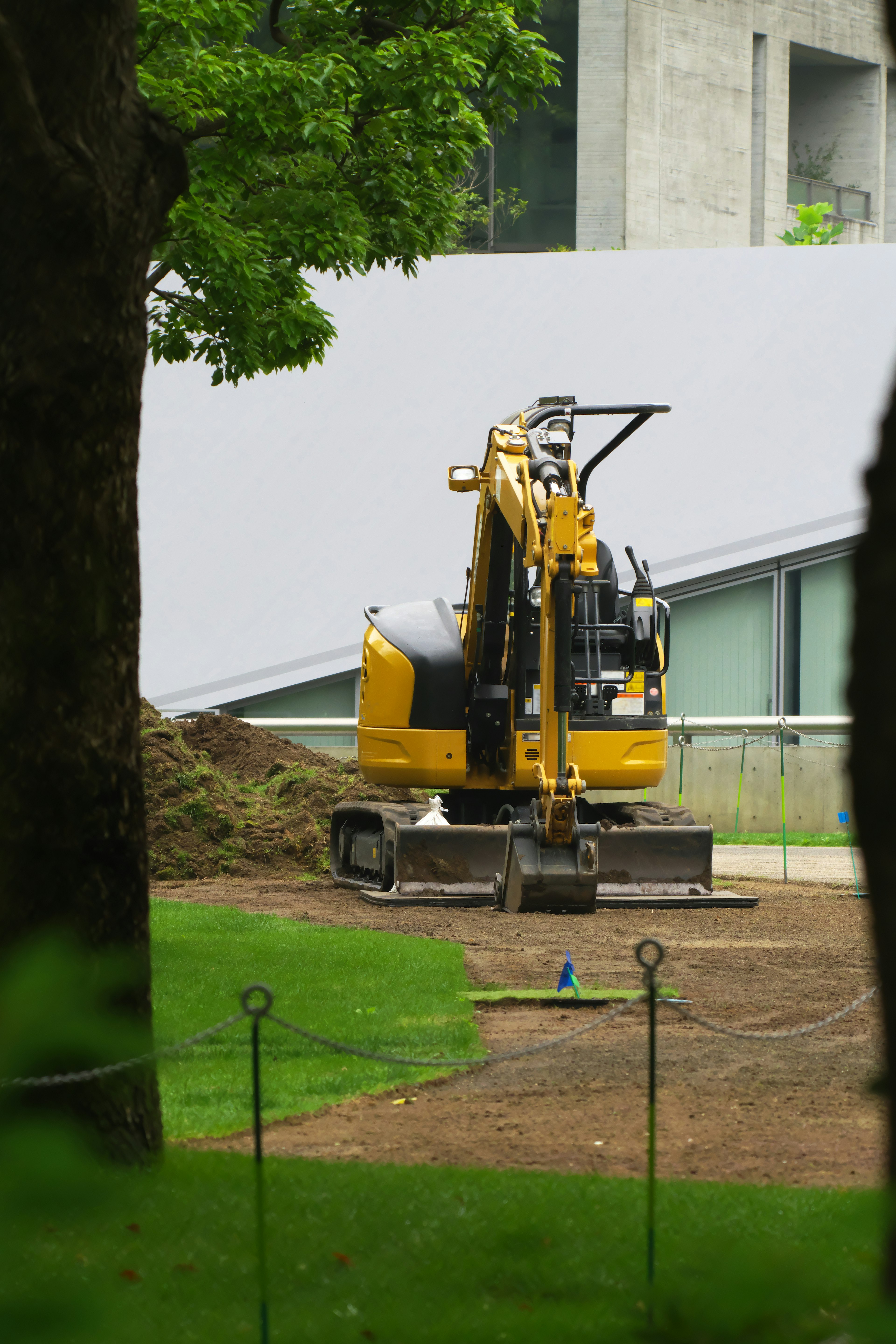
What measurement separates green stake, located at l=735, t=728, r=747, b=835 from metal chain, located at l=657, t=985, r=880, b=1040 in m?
14.9

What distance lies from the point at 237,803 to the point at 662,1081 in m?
13.0

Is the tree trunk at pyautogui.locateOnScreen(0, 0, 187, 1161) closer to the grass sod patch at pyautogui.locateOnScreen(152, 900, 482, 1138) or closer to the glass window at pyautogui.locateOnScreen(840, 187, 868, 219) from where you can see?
the grass sod patch at pyautogui.locateOnScreen(152, 900, 482, 1138)

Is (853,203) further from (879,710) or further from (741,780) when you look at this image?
(879,710)

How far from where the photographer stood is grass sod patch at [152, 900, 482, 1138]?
7.75m

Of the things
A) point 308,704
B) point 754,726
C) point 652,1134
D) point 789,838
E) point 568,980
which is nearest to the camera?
point 652,1134

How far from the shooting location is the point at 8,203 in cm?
557

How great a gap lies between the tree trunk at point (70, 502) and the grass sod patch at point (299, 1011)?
709 mm

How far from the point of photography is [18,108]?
532 cm

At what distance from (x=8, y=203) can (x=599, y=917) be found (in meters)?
10.2

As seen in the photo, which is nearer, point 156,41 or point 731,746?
point 156,41

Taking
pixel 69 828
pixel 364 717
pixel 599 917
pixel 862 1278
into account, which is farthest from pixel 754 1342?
pixel 364 717

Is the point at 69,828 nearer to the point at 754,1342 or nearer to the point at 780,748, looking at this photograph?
the point at 754,1342

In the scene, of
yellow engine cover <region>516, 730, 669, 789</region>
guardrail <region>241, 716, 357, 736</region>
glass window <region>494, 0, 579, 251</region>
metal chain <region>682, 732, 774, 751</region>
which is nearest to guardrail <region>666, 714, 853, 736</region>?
metal chain <region>682, 732, 774, 751</region>

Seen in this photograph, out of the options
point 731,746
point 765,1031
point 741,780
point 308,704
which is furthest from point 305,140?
point 308,704
